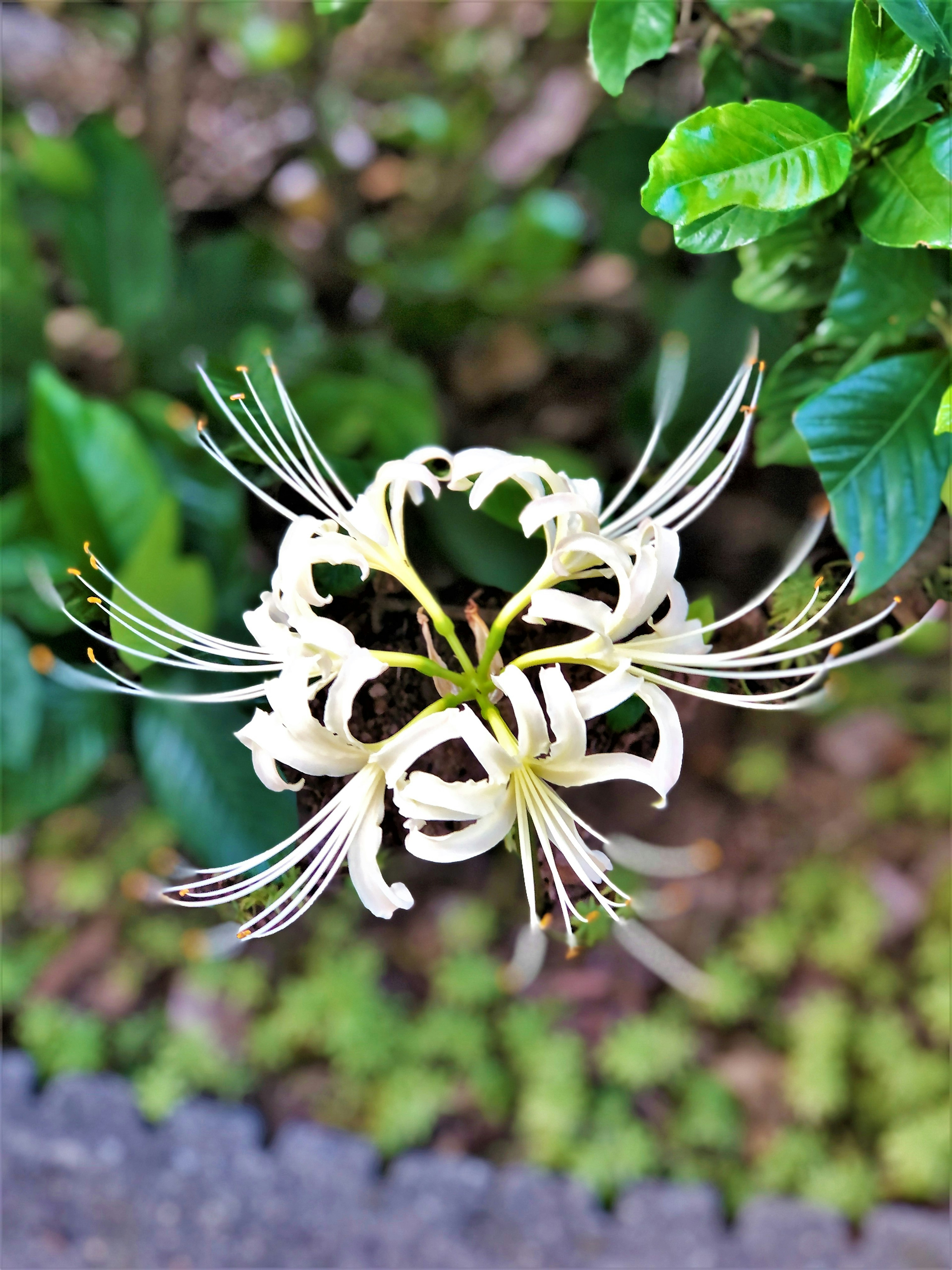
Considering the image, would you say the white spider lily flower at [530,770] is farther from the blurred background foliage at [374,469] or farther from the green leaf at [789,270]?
the green leaf at [789,270]

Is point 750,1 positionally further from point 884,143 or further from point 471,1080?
point 471,1080

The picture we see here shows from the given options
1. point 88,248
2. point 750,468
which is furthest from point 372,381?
point 750,468

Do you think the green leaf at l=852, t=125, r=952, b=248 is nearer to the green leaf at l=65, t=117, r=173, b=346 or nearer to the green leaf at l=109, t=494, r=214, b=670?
the green leaf at l=109, t=494, r=214, b=670

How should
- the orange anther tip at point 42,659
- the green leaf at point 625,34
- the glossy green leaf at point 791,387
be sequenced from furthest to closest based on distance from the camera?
the orange anther tip at point 42,659
the glossy green leaf at point 791,387
the green leaf at point 625,34

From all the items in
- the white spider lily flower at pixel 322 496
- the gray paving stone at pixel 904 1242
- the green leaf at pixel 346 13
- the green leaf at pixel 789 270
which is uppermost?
the green leaf at pixel 346 13

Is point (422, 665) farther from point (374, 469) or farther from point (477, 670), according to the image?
point (374, 469)

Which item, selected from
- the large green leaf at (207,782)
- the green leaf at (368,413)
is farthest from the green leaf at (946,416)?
the green leaf at (368,413)
